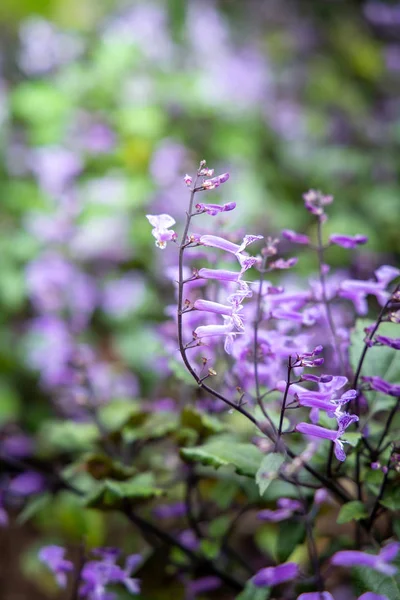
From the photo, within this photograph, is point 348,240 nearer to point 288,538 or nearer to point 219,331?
point 219,331

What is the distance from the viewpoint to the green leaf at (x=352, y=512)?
1081 millimetres

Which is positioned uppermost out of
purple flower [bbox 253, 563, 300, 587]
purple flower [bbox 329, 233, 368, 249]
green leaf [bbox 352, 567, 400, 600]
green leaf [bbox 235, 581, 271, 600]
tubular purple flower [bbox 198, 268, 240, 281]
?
purple flower [bbox 329, 233, 368, 249]

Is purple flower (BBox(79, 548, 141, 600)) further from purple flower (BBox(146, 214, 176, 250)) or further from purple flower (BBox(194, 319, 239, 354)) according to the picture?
purple flower (BBox(146, 214, 176, 250))

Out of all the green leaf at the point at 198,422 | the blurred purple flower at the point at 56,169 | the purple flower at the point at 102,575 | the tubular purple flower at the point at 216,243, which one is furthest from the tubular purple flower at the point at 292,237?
the blurred purple flower at the point at 56,169

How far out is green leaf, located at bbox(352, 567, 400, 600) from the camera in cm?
100

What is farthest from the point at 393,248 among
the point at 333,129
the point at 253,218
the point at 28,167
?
the point at 28,167

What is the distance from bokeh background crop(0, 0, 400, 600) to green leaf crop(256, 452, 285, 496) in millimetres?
1268

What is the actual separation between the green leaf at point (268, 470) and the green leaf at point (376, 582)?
0.86 feet

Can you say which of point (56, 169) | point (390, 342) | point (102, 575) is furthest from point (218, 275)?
point (56, 169)

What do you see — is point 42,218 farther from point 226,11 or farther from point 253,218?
point 226,11

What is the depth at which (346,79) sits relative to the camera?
4.53m

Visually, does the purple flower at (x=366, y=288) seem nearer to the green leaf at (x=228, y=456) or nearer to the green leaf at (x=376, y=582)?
the green leaf at (x=228, y=456)

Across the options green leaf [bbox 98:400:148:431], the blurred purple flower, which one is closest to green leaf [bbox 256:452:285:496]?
green leaf [bbox 98:400:148:431]

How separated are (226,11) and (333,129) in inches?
69.9
